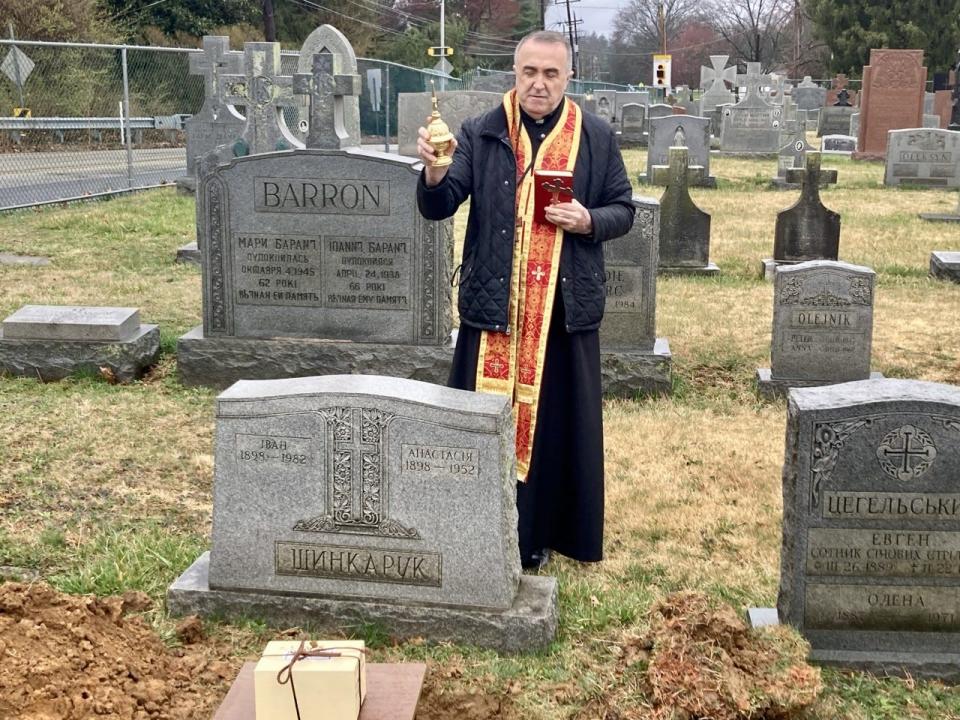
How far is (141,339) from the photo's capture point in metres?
7.50

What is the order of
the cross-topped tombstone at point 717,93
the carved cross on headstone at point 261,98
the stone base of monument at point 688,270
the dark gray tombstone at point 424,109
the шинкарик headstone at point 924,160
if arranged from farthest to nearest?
the cross-topped tombstone at point 717,93, the dark gray tombstone at point 424,109, the шинкарик headstone at point 924,160, the carved cross on headstone at point 261,98, the stone base of monument at point 688,270

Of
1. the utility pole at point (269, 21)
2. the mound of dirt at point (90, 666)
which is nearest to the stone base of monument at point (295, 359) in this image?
the mound of dirt at point (90, 666)

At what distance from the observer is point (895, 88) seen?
2480 cm

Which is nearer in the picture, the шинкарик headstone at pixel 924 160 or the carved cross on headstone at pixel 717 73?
the шинкарик headstone at pixel 924 160

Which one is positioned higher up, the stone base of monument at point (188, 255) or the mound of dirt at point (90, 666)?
the stone base of monument at point (188, 255)

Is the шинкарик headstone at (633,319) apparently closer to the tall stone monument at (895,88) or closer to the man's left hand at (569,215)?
the man's left hand at (569,215)

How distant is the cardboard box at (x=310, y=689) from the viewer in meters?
3.06

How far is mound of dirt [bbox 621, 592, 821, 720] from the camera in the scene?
133 inches

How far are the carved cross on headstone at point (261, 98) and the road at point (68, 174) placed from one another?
13.5 feet

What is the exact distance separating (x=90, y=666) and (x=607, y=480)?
Result: 3.04 metres

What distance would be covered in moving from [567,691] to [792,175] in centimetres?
1568

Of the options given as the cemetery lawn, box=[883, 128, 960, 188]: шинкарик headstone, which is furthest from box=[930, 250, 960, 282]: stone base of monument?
box=[883, 128, 960, 188]: шинкарик headstone

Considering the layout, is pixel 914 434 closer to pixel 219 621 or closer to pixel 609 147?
pixel 609 147

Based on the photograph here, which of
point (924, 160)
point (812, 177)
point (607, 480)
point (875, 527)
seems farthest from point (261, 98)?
point (924, 160)
